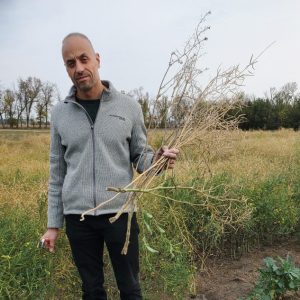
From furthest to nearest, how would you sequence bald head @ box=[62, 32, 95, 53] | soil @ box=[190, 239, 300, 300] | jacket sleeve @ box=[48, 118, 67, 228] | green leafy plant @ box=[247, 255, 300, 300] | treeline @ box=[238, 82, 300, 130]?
Result: treeline @ box=[238, 82, 300, 130] < soil @ box=[190, 239, 300, 300] < green leafy plant @ box=[247, 255, 300, 300] < jacket sleeve @ box=[48, 118, 67, 228] < bald head @ box=[62, 32, 95, 53]

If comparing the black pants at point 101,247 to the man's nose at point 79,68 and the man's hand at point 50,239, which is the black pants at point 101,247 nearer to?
the man's hand at point 50,239

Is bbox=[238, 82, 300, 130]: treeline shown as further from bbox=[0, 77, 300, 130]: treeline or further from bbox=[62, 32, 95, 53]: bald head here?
bbox=[62, 32, 95, 53]: bald head

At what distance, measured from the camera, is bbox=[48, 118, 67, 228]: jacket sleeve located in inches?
86.0

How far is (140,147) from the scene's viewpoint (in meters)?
2.11

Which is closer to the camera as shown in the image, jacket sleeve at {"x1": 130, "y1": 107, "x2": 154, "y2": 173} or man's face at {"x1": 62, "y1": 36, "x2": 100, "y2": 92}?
man's face at {"x1": 62, "y1": 36, "x2": 100, "y2": 92}

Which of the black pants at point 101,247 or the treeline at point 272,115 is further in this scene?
the treeline at point 272,115

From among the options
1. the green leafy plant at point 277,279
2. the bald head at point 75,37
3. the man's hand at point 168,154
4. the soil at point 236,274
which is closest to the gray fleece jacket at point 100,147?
the man's hand at point 168,154

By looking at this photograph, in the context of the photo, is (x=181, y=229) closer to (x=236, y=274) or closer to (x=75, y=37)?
(x=236, y=274)

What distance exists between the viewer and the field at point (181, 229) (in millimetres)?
2543

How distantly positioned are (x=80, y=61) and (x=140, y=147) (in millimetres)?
543

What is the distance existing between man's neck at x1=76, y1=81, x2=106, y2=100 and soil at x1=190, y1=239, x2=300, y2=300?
1998 millimetres

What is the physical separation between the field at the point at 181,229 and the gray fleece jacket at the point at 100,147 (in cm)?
15

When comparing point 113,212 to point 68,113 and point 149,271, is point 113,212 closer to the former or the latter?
point 68,113

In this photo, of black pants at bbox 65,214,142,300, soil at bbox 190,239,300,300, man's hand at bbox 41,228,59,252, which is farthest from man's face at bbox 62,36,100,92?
soil at bbox 190,239,300,300
